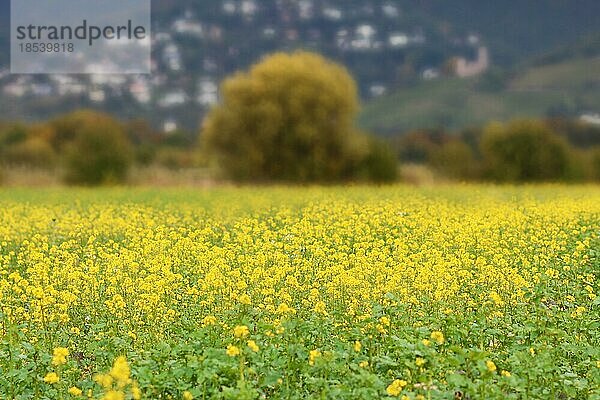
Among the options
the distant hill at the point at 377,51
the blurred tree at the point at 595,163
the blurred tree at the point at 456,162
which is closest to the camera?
the blurred tree at the point at 456,162

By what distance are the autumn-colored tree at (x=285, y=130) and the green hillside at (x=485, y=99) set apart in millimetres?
37125

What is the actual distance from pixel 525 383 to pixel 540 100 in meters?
89.0

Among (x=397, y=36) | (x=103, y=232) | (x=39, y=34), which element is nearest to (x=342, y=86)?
(x=39, y=34)

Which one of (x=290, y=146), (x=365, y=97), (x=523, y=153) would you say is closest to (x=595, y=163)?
(x=523, y=153)

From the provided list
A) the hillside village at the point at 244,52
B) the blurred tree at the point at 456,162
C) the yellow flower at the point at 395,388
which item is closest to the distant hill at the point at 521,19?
the hillside village at the point at 244,52

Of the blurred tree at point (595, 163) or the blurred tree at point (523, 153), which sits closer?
the blurred tree at point (523, 153)

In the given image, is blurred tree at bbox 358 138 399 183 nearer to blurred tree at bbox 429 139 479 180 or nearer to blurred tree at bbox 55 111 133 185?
blurred tree at bbox 429 139 479 180

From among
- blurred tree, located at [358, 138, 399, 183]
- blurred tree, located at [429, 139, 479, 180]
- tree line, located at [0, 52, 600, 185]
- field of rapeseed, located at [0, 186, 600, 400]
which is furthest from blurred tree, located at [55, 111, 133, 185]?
field of rapeseed, located at [0, 186, 600, 400]

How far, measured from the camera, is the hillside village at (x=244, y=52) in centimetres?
7231

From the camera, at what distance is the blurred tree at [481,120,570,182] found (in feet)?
148

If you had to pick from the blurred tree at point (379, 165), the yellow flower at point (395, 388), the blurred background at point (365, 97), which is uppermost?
the blurred background at point (365, 97)

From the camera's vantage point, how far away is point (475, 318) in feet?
29.5

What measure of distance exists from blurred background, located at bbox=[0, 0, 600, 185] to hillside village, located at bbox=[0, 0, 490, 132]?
0.28 metres

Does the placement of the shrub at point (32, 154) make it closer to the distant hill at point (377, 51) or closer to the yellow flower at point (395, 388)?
the distant hill at point (377, 51)
